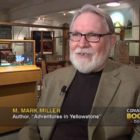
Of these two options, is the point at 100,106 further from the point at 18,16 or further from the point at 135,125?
the point at 18,16

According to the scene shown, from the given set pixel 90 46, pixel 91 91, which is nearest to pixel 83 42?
pixel 90 46

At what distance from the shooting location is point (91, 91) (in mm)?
1425

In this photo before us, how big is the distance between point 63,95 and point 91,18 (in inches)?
17.5

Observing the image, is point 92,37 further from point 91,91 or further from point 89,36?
point 91,91

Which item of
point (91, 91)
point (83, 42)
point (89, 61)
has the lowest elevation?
point (91, 91)

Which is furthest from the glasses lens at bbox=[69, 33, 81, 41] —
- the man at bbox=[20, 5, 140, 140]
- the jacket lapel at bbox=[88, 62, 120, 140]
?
the jacket lapel at bbox=[88, 62, 120, 140]

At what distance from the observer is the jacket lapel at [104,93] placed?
1284 millimetres

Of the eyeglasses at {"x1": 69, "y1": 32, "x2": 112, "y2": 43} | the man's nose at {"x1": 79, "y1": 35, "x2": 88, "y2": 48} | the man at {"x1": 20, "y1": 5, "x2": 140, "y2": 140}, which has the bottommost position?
the man at {"x1": 20, "y1": 5, "x2": 140, "y2": 140}

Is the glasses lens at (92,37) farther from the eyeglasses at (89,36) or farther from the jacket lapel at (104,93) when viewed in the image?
the jacket lapel at (104,93)

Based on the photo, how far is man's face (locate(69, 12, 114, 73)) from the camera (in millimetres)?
1361

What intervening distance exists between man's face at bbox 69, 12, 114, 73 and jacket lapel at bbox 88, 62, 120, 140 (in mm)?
75

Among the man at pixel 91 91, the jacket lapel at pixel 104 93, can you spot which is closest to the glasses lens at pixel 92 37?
the man at pixel 91 91

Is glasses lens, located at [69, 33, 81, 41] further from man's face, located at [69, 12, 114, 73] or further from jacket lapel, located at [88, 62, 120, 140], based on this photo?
jacket lapel, located at [88, 62, 120, 140]

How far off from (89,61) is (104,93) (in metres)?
0.19
